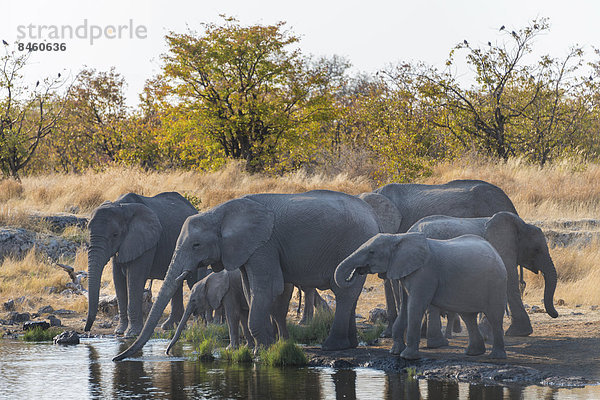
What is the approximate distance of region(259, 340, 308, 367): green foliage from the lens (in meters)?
9.56

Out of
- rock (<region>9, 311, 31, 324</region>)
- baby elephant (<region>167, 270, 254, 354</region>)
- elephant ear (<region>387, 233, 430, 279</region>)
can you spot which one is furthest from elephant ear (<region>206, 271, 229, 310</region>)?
rock (<region>9, 311, 31, 324</region>)

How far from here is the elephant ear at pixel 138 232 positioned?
41.3 feet

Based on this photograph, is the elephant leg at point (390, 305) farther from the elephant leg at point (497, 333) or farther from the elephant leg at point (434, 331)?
the elephant leg at point (497, 333)

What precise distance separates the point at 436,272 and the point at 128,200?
5.61m

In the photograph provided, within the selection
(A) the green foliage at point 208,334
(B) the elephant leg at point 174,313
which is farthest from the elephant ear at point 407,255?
(B) the elephant leg at point 174,313

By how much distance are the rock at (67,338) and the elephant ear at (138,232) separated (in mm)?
1195

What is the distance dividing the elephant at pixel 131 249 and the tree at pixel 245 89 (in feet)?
60.3

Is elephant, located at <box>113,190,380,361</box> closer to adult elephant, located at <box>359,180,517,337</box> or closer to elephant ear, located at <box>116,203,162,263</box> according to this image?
adult elephant, located at <box>359,180,517,337</box>

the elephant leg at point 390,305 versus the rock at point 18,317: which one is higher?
the elephant leg at point 390,305

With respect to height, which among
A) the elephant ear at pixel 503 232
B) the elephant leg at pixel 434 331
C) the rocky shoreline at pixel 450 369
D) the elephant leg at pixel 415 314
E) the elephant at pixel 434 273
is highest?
the elephant ear at pixel 503 232

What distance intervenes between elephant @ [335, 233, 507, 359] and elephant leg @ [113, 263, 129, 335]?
4.72m

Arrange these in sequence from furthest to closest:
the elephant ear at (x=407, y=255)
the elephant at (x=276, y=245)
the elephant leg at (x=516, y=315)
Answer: the elephant leg at (x=516, y=315) < the elephant at (x=276, y=245) < the elephant ear at (x=407, y=255)

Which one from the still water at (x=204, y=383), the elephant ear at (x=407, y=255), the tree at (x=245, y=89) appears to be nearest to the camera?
the still water at (x=204, y=383)

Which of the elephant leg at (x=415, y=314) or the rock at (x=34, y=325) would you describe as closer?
→ the elephant leg at (x=415, y=314)
